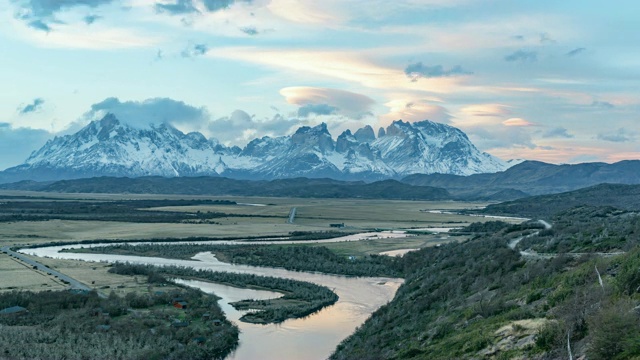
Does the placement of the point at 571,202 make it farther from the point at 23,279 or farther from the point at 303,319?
the point at 23,279

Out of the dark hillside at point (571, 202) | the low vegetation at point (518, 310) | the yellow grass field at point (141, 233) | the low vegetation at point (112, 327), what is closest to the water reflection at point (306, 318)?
the low vegetation at point (112, 327)

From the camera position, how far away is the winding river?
132ft

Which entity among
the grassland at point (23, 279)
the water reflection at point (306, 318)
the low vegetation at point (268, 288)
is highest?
the grassland at point (23, 279)

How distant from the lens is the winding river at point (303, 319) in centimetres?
4009

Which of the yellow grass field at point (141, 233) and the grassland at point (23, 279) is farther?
the yellow grass field at point (141, 233)

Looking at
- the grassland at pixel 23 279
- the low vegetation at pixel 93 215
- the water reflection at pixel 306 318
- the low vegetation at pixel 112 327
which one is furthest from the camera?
the low vegetation at pixel 93 215

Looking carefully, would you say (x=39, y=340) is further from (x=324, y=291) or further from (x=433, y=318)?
(x=324, y=291)

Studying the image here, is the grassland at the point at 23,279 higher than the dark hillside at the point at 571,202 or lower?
lower

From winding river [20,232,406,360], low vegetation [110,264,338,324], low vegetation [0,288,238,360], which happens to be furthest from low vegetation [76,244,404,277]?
low vegetation [0,288,238,360]

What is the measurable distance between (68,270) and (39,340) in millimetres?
30847

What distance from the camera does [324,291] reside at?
192 feet

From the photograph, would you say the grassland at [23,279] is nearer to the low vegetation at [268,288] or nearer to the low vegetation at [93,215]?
the low vegetation at [268,288]

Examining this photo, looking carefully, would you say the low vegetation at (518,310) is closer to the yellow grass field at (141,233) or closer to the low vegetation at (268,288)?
the low vegetation at (268,288)

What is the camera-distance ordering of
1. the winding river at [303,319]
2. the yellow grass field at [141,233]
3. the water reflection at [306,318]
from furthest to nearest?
the yellow grass field at [141,233] < the winding river at [303,319] < the water reflection at [306,318]
